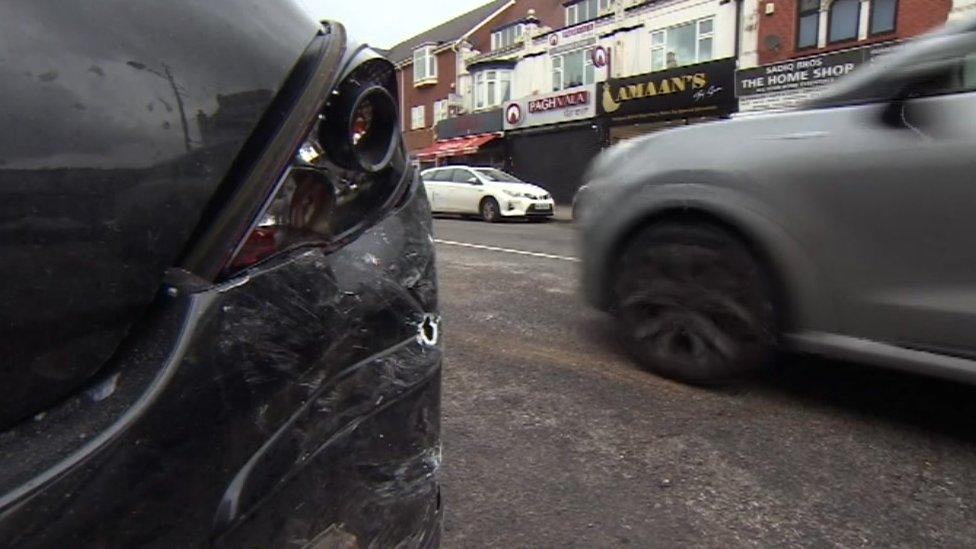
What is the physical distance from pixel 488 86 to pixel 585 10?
15.3 ft

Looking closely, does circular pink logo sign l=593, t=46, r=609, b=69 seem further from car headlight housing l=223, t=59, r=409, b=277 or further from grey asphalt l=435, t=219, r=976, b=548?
car headlight housing l=223, t=59, r=409, b=277

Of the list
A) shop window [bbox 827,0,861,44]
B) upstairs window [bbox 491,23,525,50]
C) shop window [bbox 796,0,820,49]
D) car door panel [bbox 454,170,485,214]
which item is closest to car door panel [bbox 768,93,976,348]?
car door panel [bbox 454,170,485,214]

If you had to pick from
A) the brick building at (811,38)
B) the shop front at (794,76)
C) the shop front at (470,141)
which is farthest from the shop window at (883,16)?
the shop front at (470,141)

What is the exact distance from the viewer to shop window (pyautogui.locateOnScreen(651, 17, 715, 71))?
18656mm

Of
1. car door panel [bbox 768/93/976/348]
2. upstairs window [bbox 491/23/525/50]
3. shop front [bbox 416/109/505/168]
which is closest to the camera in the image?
car door panel [bbox 768/93/976/348]

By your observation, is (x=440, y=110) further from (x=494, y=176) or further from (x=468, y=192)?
(x=468, y=192)

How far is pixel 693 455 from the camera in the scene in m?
2.38

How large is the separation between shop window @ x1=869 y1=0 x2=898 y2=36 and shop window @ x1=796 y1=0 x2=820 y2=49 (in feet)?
4.12

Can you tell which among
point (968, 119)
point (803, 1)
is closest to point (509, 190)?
point (803, 1)

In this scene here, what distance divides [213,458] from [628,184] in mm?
2668

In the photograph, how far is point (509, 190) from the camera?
579 inches

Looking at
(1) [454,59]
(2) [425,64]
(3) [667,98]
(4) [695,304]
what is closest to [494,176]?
(3) [667,98]

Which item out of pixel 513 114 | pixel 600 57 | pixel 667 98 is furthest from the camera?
pixel 513 114

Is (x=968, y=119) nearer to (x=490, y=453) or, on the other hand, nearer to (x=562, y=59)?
(x=490, y=453)
